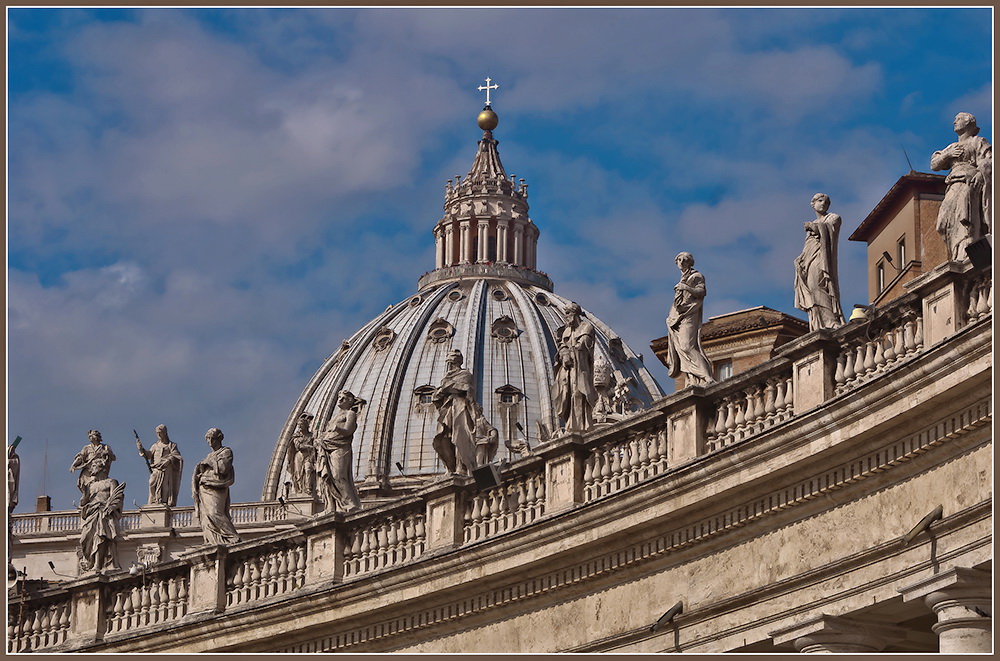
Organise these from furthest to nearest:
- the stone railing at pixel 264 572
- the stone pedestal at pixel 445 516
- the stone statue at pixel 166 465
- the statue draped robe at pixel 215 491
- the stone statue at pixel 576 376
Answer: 1. the stone statue at pixel 166 465
2. the statue draped robe at pixel 215 491
3. the stone railing at pixel 264 572
4. the stone statue at pixel 576 376
5. the stone pedestal at pixel 445 516

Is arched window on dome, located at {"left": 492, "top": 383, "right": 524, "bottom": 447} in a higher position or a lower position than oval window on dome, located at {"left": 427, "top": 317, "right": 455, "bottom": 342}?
lower

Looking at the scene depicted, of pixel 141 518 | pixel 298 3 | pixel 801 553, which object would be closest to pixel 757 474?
pixel 801 553

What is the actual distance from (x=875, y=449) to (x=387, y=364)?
151 metres

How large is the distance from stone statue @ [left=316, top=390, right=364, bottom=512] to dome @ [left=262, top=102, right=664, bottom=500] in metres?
122

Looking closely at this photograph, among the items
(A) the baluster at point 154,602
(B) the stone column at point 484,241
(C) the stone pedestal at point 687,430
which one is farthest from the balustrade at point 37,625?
(B) the stone column at point 484,241

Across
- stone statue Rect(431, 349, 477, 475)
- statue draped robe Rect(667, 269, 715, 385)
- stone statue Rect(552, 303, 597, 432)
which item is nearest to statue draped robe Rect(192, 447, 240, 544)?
stone statue Rect(431, 349, 477, 475)

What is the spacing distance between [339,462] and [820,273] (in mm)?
9086

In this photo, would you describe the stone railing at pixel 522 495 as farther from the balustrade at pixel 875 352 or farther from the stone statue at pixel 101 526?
the stone statue at pixel 101 526

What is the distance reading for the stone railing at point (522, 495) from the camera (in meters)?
27.5

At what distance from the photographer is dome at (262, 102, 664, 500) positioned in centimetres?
17000

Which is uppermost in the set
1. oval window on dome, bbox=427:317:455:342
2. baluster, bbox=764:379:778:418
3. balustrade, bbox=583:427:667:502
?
oval window on dome, bbox=427:317:455:342

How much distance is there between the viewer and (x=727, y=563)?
29000 millimetres

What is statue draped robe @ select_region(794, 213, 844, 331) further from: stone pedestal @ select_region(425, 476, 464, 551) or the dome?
the dome

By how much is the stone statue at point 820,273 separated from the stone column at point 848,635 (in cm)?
396
